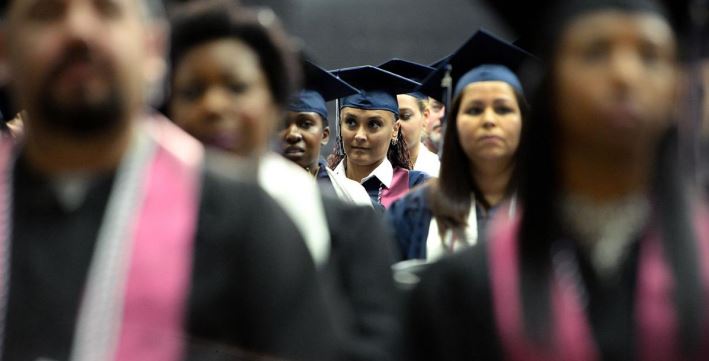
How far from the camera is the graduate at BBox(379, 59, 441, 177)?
7.68 metres

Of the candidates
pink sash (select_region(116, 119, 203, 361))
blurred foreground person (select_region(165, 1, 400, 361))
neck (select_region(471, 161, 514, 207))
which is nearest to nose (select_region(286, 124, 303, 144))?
neck (select_region(471, 161, 514, 207))

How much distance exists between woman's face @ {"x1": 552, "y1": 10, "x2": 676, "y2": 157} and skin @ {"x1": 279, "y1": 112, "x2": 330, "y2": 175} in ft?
11.5

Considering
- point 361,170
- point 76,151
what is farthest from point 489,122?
point 361,170

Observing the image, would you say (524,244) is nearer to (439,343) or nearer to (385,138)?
(439,343)

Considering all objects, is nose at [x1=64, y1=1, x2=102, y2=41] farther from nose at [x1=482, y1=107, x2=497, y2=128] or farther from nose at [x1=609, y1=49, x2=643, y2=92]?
nose at [x1=482, y1=107, x2=497, y2=128]

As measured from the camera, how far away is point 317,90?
19.6ft

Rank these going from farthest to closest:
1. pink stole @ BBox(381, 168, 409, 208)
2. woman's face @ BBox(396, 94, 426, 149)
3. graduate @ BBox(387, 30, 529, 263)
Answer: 1. woman's face @ BBox(396, 94, 426, 149)
2. pink stole @ BBox(381, 168, 409, 208)
3. graduate @ BBox(387, 30, 529, 263)

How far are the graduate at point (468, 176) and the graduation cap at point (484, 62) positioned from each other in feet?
0.04

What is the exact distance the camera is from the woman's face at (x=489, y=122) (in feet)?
13.8

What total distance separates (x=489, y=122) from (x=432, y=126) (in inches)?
171

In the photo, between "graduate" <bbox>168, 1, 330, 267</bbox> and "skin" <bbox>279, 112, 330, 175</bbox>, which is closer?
"graduate" <bbox>168, 1, 330, 267</bbox>

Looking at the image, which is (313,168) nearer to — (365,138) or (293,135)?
(293,135)

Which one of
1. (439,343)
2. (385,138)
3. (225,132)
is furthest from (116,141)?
(385,138)

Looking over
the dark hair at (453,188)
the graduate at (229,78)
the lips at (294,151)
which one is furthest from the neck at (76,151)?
the lips at (294,151)
